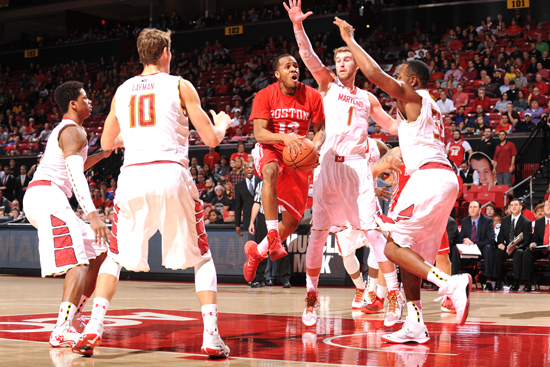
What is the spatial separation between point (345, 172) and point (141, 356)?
2.95m

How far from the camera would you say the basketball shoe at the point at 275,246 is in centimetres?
547

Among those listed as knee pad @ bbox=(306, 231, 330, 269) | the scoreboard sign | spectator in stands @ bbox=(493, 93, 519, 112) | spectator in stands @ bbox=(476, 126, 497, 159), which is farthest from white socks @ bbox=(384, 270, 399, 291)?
the scoreboard sign

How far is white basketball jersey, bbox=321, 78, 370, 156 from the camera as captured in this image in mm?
6215

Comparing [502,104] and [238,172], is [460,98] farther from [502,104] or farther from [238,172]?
[238,172]

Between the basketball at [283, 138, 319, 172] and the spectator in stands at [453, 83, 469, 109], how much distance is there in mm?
12343

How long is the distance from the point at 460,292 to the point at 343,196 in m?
1.97

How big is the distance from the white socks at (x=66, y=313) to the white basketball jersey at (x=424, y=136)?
9.38 feet

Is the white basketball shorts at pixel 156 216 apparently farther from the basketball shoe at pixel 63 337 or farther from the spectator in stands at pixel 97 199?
the spectator in stands at pixel 97 199

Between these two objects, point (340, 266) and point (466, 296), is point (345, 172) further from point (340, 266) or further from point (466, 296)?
point (340, 266)

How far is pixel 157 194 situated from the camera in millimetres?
3900

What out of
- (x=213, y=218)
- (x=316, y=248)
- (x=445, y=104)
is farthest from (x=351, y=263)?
(x=445, y=104)

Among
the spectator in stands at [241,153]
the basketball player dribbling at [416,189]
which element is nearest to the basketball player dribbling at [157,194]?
the basketball player dribbling at [416,189]

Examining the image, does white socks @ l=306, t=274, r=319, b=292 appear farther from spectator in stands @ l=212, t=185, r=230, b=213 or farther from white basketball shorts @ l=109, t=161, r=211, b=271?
spectator in stands @ l=212, t=185, r=230, b=213

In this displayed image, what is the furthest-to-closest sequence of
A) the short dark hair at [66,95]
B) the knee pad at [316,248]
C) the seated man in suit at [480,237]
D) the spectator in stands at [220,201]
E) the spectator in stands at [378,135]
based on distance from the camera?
the spectator in stands at [378,135] → the spectator in stands at [220,201] → the seated man in suit at [480,237] → the knee pad at [316,248] → the short dark hair at [66,95]
